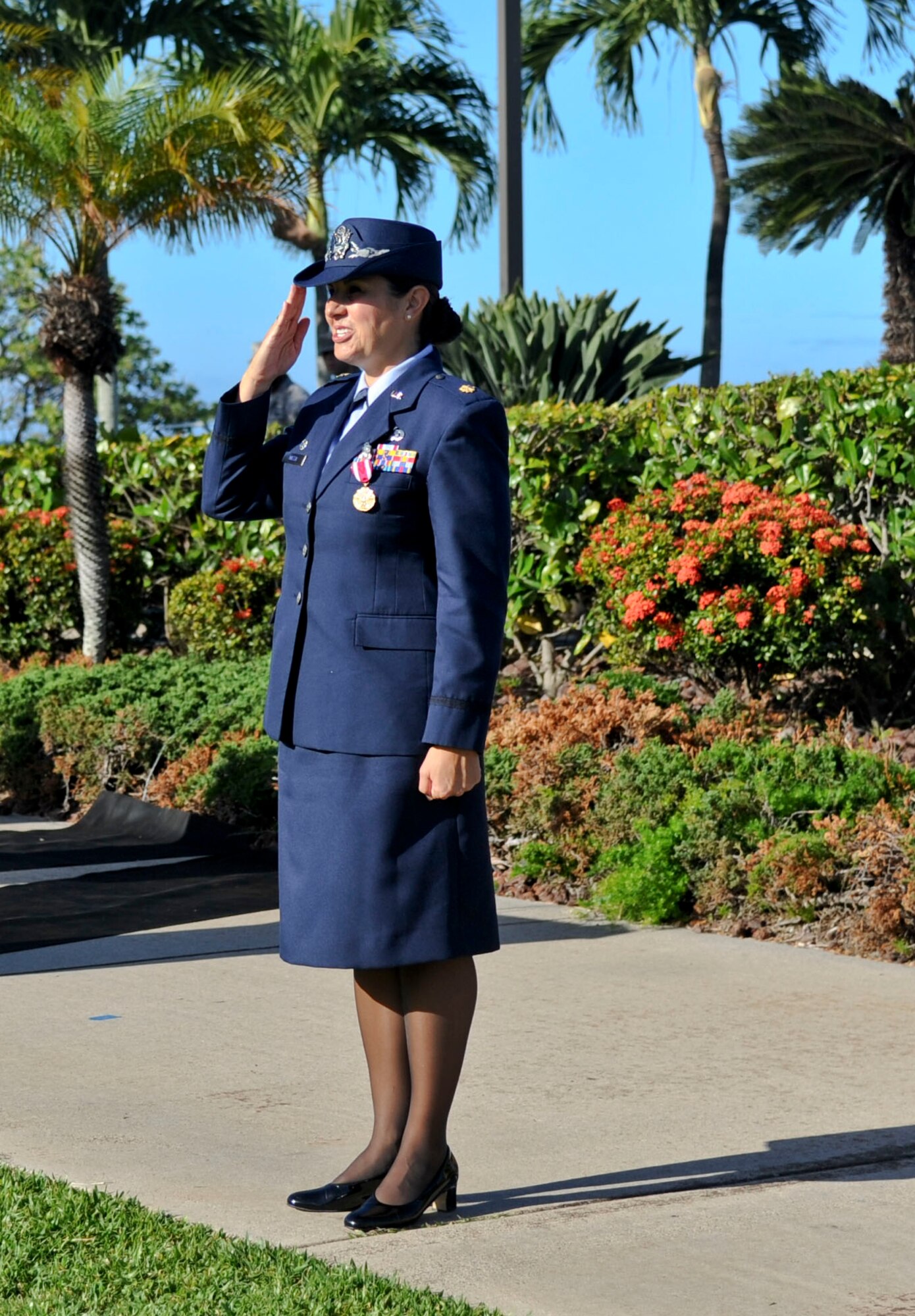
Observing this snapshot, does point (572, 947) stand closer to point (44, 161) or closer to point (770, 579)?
point (770, 579)

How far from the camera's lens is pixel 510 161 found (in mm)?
12266

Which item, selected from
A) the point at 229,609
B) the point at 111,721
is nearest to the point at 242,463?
the point at 111,721

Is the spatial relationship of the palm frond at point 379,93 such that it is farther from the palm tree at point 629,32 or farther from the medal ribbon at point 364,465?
the medal ribbon at point 364,465

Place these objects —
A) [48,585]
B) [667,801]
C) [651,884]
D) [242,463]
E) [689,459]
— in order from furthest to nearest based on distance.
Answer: [48,585]
[689,459]
[667,801]
[651,884]
[242,463]

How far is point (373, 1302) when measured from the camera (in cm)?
288

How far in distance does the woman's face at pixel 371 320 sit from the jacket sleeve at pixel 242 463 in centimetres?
24

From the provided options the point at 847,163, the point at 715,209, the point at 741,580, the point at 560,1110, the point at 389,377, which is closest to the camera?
the point at 389,377

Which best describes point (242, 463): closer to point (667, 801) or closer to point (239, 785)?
point (667, 801)

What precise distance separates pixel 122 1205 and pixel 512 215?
9.98 meters

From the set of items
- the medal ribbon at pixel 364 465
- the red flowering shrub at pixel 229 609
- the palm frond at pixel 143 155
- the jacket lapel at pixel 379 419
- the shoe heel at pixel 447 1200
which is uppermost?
the palm frond at pixel 143 155

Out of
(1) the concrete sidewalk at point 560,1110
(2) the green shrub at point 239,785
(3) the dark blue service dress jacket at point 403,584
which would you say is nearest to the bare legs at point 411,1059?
(1) the concrete sidewalk at point 560,1110

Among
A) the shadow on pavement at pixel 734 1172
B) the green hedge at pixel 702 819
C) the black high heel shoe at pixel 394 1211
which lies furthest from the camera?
the green hedge at pixel 702 819

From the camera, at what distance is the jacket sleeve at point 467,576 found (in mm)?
3213

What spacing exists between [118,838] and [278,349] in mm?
5017
